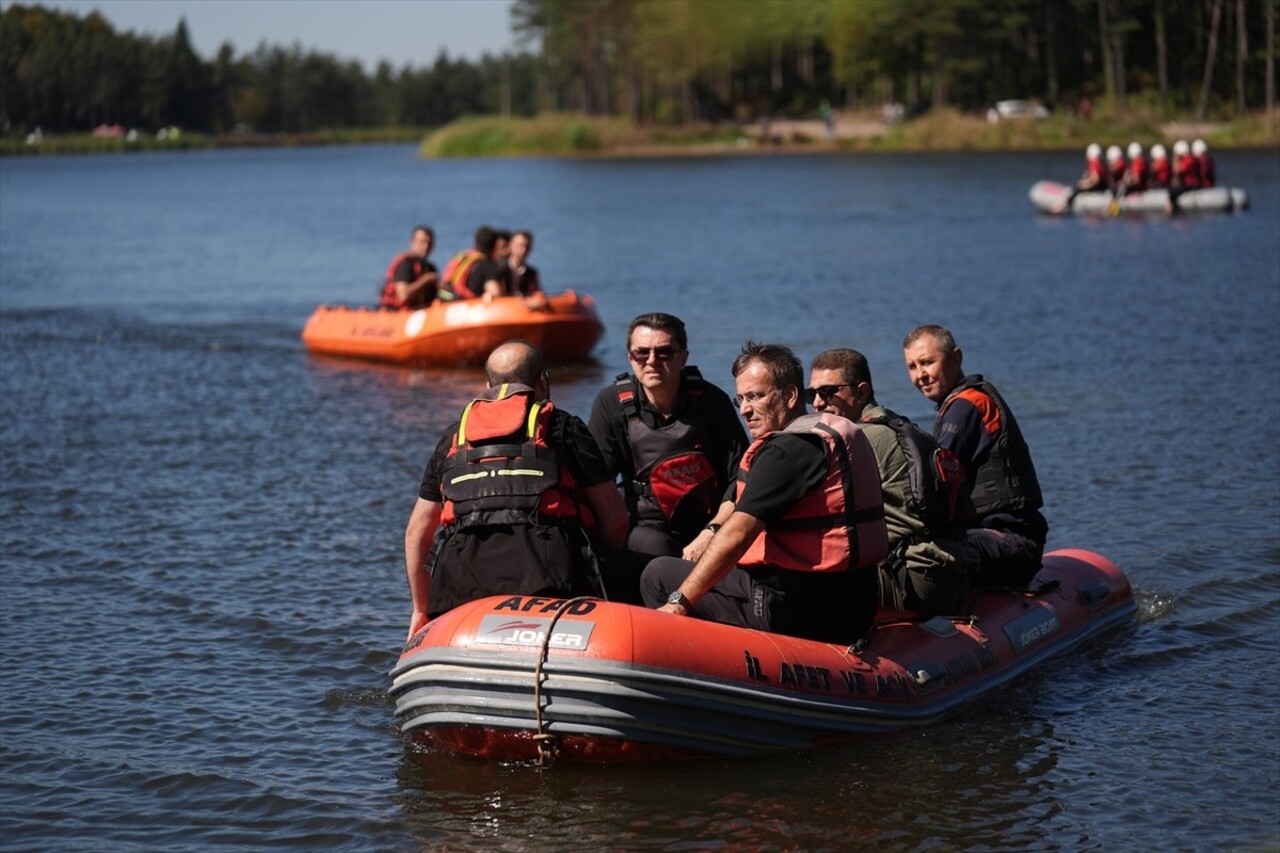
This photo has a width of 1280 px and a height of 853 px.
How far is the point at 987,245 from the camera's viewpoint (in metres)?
30.7

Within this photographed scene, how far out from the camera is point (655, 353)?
6980 mm

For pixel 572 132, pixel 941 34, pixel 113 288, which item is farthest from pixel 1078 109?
pixel 113 288

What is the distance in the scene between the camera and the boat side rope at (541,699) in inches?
241

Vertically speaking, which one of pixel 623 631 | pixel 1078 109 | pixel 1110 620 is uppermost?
pixel 1078 109

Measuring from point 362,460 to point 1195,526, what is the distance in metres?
6.20

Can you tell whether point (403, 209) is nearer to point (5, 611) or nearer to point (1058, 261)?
point (1058, 261)

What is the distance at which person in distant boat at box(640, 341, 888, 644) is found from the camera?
618cm

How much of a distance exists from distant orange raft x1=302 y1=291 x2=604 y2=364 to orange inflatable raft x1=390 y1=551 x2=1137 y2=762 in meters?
10.6

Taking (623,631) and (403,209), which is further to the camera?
(403,209)

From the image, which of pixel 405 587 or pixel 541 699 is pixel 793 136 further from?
pixel 541 699

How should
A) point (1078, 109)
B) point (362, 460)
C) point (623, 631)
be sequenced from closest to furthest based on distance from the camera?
1. point (623, 631)
2. point (362, 460)
3. point (1078, 109)

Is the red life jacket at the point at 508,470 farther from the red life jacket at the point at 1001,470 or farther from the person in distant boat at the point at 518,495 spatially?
the red life jacket at the point at 1001,470

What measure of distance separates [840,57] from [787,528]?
265 feet

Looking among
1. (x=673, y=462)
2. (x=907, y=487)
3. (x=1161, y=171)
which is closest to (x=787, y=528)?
(x=907, y=487)
